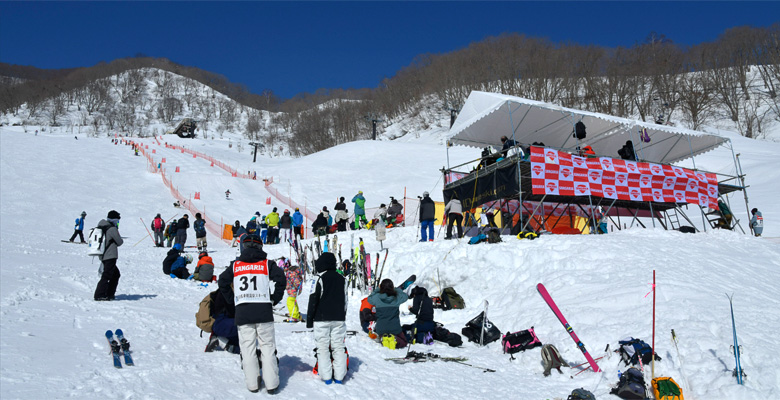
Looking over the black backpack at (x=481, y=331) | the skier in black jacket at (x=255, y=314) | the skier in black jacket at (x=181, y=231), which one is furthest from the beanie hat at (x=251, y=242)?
the skier in black jacket at (x=181, y=231)

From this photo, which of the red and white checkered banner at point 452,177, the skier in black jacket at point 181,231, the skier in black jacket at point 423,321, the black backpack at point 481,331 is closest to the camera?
the black backpack at point 481,331

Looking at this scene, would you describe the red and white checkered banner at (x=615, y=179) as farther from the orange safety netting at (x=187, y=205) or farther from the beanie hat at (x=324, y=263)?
the orange safety netting at (x=187, y=205)

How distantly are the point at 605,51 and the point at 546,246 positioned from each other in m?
60.0

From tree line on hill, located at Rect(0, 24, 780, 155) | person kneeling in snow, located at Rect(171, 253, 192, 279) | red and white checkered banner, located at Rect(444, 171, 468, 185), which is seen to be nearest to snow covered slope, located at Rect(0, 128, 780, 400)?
person kneeling in snow, located at Rect(171, 253, 192, 279)

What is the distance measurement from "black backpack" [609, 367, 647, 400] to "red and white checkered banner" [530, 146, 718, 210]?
7.05 metres

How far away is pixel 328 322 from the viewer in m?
5.38

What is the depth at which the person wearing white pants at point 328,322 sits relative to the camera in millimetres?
5297

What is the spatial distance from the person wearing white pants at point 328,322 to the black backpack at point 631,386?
3004mm

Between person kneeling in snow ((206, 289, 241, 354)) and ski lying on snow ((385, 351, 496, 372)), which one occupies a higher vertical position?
person kneeling in snow ((206, 289, 241, 354))

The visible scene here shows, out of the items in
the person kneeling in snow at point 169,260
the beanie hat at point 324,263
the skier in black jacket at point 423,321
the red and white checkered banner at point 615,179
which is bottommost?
the skier in black jacket at point 423,321

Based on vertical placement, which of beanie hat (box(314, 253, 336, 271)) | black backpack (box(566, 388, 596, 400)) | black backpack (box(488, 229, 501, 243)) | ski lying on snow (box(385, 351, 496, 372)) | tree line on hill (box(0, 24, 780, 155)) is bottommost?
ski lying on snow (box(385, 351, 496, 372))

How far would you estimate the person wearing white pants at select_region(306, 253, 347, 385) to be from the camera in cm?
530

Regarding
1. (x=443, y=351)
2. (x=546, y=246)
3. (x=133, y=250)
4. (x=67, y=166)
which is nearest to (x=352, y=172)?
(x=67, y=166)

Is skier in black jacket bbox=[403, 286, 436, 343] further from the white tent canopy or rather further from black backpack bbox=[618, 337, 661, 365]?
the white tent canopy
